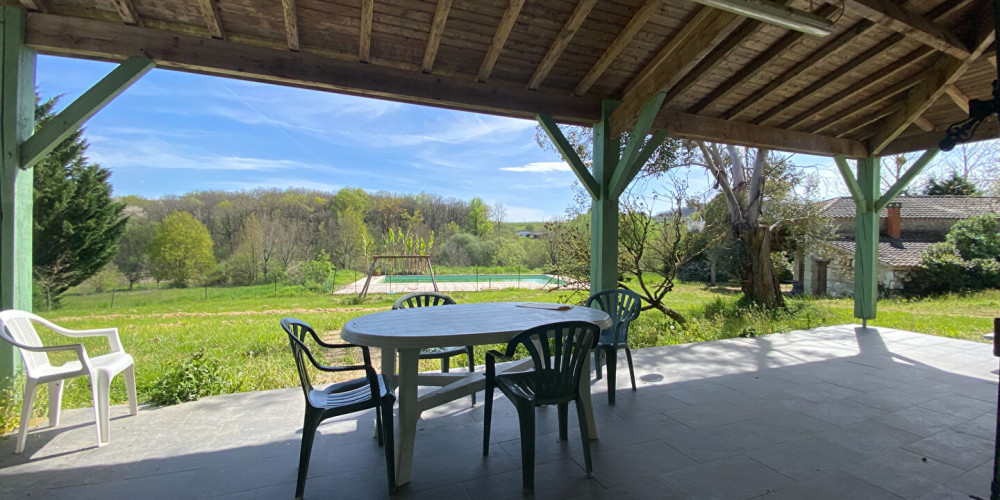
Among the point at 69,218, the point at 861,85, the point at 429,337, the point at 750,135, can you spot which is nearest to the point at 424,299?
the point at 429,337

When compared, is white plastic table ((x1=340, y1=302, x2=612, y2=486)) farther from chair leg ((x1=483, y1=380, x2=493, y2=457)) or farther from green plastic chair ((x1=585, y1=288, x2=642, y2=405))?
green plastic chair ((x1=585, y1=288, x2=642, y2=405))

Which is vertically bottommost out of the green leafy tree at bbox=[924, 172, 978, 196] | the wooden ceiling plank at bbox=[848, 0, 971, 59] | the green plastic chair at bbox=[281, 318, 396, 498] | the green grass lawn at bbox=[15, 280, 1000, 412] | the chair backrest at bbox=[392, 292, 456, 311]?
the green grass lawn at bbox=[15, 280, 1000, 412]

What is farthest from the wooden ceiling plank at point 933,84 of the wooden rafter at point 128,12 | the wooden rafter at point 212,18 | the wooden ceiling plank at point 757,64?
the wooden rafter at point 128,12

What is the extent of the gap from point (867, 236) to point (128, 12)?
304 inches

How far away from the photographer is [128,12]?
2.59 metres

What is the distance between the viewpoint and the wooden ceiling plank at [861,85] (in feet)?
12.7

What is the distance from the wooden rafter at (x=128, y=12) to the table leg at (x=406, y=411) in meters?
2.68

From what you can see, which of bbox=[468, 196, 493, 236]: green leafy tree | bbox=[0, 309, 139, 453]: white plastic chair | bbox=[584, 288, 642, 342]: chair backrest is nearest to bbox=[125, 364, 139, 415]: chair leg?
bbox=[0, 309, 139, 453]: white plastic chair

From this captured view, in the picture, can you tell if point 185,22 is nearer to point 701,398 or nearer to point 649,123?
point 649,123

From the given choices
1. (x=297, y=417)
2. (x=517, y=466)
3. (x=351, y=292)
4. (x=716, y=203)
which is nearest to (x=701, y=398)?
(x=517, y=466)

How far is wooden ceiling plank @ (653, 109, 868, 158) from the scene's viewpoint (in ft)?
13.8

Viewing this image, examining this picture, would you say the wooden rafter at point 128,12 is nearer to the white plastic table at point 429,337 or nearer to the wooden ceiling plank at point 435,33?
the wooden ceiling plank at point 435,33

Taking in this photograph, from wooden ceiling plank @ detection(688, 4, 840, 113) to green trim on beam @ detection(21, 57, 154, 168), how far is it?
4595 millimetres

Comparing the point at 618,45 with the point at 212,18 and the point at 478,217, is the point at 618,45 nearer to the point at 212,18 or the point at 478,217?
the point at 212,18
